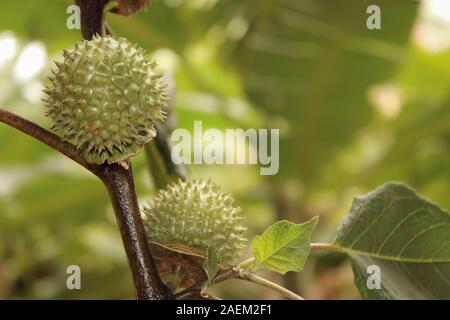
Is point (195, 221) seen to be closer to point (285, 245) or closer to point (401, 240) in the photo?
point (285, 245)

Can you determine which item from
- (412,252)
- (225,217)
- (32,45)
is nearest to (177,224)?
(225,217)

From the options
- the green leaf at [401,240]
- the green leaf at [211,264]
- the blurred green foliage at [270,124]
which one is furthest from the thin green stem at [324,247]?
the blurred green foliage at [270,124]

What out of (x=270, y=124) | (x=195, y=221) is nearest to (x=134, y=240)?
(x=195, y=221)

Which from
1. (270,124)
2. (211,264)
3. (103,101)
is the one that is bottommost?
(211,264)

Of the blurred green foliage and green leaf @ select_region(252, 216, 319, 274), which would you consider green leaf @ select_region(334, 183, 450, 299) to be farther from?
the blurred green foliage
